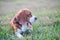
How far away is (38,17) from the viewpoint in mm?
5059

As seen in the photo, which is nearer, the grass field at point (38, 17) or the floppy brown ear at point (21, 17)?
the grass field at point (38, 17)

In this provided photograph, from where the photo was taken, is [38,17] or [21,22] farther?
[38,17]

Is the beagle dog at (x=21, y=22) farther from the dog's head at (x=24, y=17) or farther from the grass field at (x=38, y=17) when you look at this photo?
the grass field at (x=38, y=17)

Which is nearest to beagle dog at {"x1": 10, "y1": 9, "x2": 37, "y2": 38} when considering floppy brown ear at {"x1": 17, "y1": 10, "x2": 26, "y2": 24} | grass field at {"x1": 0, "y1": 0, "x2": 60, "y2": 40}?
floppy brown ear at {"x1": 17, "y1": 10, "x2": 26, "y2": 24}

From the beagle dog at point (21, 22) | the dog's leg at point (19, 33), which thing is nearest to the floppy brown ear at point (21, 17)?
the beagle dog at point (21, 22)

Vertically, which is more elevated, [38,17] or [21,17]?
[21,17]

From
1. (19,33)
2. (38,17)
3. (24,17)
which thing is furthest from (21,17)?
(38,17)

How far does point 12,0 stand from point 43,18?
1.13m

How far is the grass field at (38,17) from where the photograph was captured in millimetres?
3997

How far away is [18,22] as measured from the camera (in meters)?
4.21

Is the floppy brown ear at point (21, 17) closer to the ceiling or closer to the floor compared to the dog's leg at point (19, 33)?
closer to the ceiling

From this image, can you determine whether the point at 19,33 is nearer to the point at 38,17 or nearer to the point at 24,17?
the point at 24,17

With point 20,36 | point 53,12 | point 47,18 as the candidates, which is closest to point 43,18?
point 47,18

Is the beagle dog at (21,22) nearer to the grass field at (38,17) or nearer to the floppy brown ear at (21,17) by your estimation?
the floppy brown ear at (21,17)
